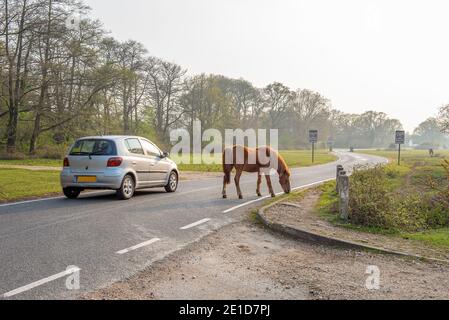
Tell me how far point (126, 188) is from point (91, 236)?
465 cm

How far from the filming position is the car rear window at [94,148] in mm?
10945

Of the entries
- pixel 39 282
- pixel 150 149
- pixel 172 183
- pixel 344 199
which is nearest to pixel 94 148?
pixel 150 149

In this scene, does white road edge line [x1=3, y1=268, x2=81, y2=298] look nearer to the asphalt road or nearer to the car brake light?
the asphalt road

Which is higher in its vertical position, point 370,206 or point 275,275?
point 370,206

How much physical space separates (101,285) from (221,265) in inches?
61.6

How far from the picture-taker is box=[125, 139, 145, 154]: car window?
11.5m

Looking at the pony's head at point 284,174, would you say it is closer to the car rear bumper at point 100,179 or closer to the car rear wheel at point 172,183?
the car rear wheel at point 172,183

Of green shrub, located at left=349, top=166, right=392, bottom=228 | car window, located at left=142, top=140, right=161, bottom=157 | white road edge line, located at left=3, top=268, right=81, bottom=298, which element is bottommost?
white road edge line, located at left=3, top=268, right=81, bottom=298

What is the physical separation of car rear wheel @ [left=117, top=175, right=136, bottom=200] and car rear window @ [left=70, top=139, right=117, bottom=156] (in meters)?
0.83

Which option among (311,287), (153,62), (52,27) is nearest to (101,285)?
(311,287)

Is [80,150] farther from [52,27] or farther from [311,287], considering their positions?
[52,27]


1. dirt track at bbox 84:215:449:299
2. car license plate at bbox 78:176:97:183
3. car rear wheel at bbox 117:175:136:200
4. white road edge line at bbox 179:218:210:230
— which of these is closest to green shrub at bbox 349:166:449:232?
dirt track at bbox 84:215:449:299

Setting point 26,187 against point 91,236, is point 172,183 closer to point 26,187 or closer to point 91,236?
point 26,187

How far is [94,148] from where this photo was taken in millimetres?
11039
